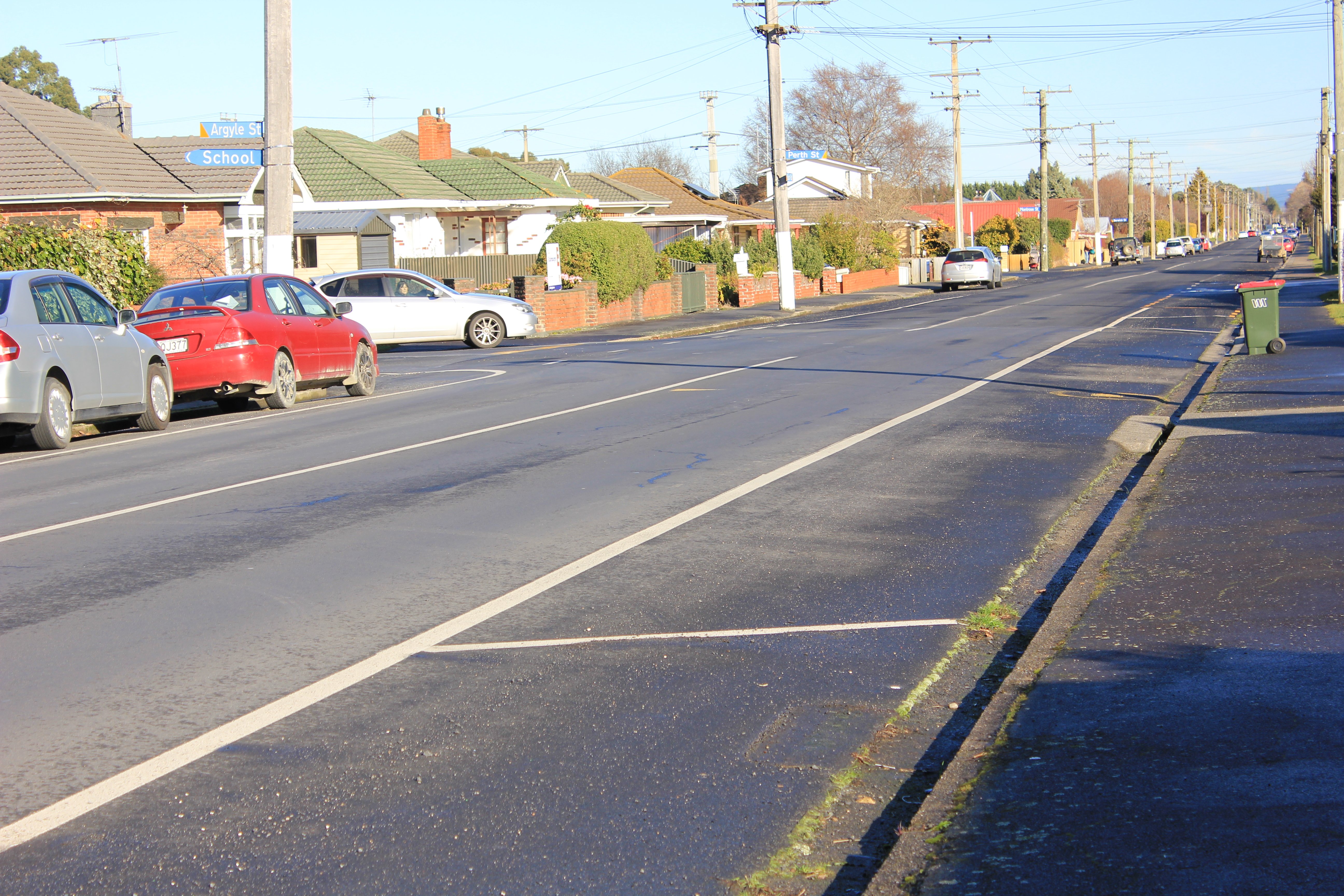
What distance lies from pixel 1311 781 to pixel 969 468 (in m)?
7.02

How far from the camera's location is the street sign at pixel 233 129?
18984 millimetres

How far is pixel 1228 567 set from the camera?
23.2 ft

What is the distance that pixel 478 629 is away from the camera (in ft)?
20.5

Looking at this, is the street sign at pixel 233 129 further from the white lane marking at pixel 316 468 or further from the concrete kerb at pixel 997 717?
the concrete kerb at pixel 997 717

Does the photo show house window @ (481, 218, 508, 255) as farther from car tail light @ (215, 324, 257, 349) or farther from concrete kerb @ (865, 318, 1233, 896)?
concrete kerb @ (865, 318, 1233, 896)

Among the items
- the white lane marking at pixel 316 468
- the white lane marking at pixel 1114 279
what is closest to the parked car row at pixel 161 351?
the white lane marking at pixel 316 468

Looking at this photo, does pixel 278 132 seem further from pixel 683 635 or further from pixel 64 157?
pixel 683 635

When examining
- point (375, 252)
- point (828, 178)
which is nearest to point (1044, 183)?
point (828, 178)

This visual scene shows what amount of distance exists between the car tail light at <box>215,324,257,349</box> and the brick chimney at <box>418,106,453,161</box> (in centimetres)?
3895

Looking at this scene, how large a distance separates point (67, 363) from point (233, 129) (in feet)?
24.8

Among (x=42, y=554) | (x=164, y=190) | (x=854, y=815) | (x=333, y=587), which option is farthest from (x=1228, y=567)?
(x=164, y=190)

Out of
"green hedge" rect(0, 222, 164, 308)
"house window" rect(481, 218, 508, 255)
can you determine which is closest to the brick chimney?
"house window" rect(481, 218, 508, 255)

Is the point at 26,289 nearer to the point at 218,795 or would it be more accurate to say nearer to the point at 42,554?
the point at 42,554

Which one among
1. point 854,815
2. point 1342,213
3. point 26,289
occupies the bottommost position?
point 854,815
